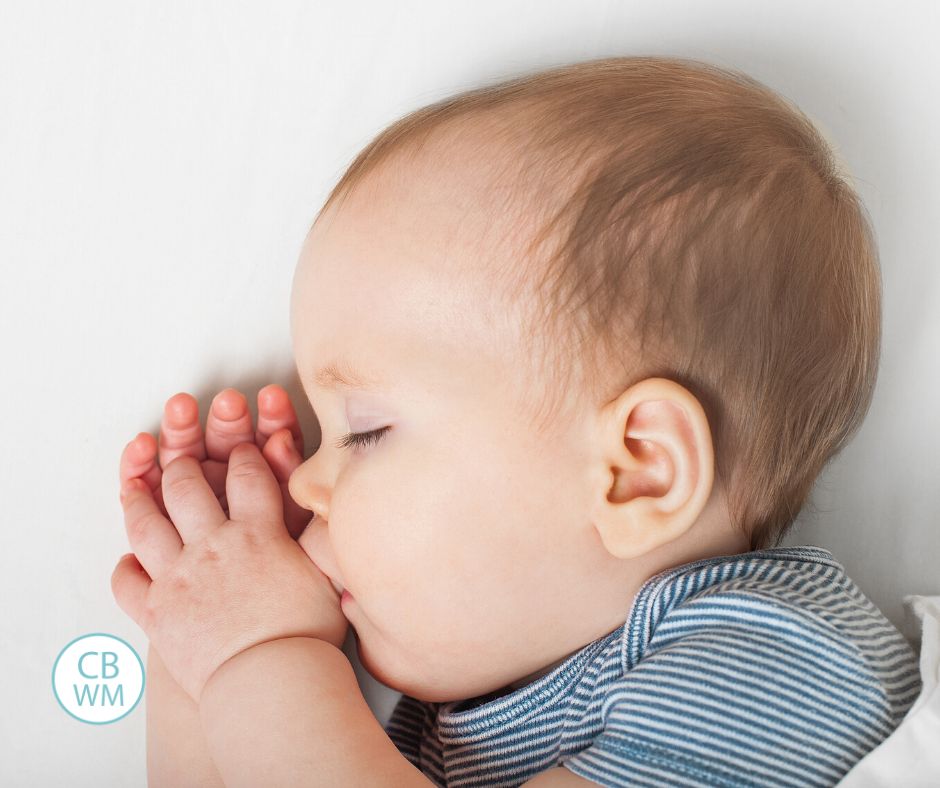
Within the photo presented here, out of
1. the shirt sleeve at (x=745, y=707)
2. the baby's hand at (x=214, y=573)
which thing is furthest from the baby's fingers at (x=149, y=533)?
the shirt sleeve at (x=745, y=707)

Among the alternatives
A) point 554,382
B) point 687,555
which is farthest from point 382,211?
point 687,555

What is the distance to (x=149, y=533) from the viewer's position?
105cm

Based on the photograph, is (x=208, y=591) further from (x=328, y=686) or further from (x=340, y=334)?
(x=340, y=334)

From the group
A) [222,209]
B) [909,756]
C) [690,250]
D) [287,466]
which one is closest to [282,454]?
[287,466]

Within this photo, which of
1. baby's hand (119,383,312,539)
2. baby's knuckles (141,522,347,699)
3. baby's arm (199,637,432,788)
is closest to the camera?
baby's arm (199,637,432,788)

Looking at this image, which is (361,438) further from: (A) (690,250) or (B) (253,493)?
(A) (690,250)

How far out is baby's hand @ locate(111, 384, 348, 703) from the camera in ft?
3.21

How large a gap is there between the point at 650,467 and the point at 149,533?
0.52 m

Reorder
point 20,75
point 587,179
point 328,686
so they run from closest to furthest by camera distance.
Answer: point 587,179
point 328,686
point 20,75

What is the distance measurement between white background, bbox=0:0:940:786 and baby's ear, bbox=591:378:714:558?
34 centimetres

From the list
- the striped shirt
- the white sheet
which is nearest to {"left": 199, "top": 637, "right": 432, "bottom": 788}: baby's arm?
the striped shirt

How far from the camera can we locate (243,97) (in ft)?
3.56

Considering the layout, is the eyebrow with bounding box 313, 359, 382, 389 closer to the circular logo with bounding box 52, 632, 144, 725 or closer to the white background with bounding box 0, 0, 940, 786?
the white background with bounding box 0, 0, 940, 786

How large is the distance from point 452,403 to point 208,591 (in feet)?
1.09
